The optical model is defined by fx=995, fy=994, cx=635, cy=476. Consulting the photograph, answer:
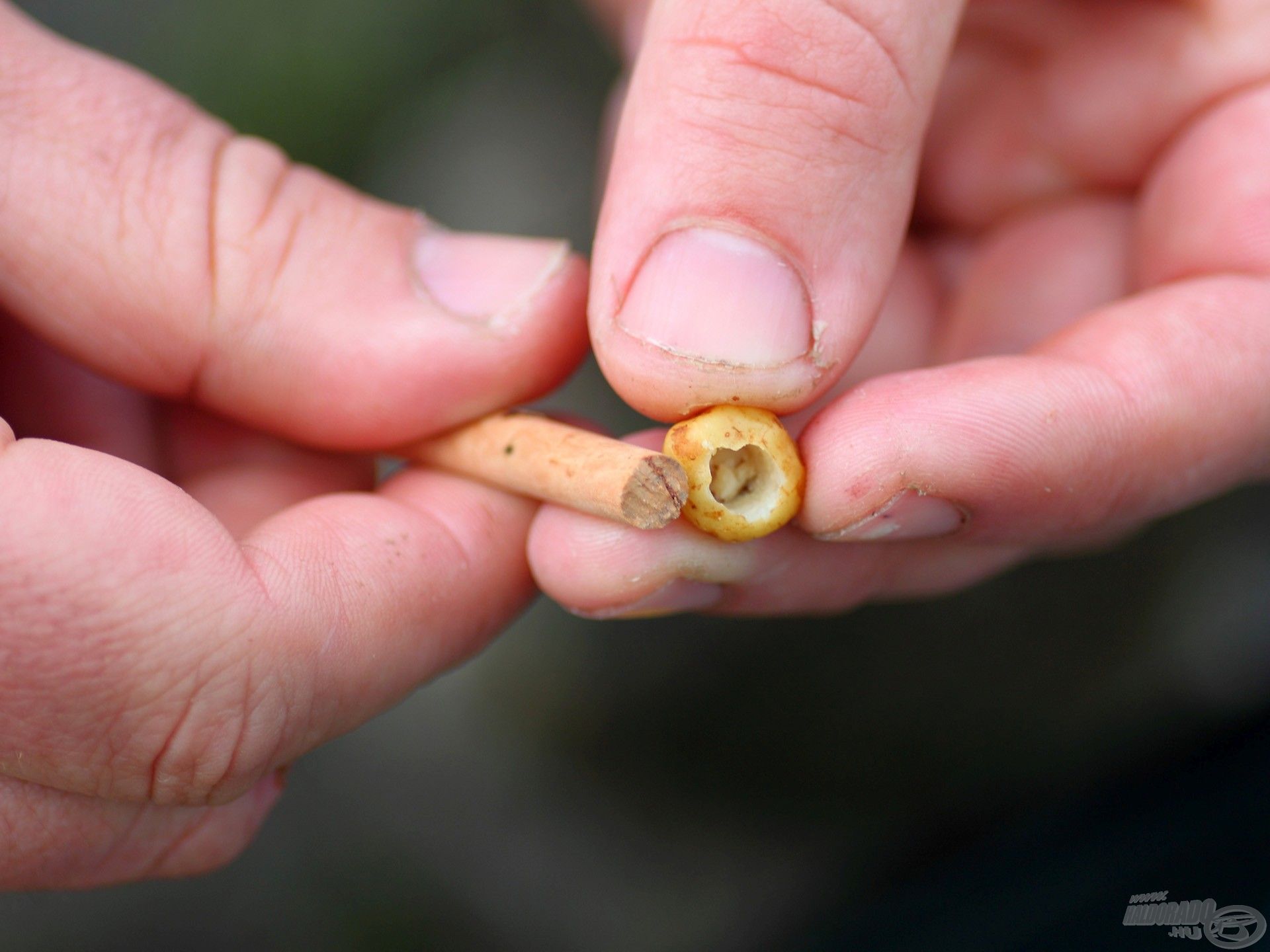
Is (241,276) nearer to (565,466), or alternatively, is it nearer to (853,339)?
(565,466)

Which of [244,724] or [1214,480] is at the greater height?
[1214,480]

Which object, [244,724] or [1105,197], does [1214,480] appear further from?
[244,724]

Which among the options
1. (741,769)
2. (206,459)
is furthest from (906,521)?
(741,769)

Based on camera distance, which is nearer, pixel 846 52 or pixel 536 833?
pixel 846 52

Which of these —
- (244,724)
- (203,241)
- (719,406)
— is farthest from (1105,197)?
(244,724)

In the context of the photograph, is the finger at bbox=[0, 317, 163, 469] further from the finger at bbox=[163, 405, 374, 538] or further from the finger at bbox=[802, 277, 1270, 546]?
the finger at bbox=[802, 277, 1270, 546]

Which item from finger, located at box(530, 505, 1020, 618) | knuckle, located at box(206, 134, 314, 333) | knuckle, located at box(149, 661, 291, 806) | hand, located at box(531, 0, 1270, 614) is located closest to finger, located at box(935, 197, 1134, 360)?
hand, located at box(531, 0, 1270, 614)
